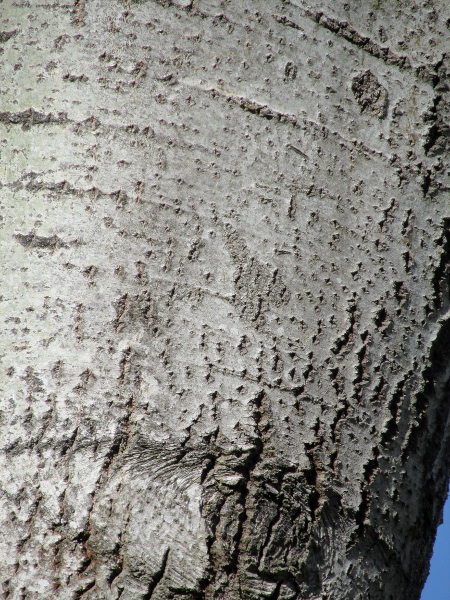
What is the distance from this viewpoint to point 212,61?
1.95ft

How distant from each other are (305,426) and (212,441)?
0.09 m

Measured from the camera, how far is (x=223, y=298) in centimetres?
55

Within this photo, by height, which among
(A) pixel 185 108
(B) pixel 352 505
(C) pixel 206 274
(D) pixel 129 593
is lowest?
(D) pixel 129 593

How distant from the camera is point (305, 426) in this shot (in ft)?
1.77

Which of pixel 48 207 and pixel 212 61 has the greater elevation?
pixel 212 61

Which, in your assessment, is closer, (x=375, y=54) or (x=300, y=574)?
(x=300, y=574)

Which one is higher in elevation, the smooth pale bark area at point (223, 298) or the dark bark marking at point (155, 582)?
the smooth pale bark area at point (223, 298)

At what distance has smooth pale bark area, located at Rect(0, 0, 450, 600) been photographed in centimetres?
50

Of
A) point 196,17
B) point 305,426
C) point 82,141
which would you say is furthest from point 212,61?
point 305,426

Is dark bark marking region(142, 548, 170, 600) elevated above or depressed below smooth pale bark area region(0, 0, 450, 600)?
below

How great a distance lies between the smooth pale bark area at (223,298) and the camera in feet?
1.65

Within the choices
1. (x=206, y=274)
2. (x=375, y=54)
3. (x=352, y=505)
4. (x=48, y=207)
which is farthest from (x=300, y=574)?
(x=375, y=54)

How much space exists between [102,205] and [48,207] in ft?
0.18

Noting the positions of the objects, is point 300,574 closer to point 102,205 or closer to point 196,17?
point 102,205
